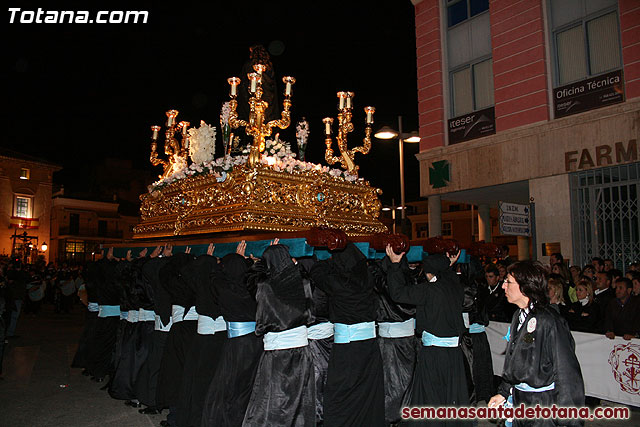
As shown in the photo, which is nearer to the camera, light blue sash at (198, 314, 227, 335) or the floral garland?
light blue sash at (198, 314, 227, 335)

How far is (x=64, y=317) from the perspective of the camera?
621 inches

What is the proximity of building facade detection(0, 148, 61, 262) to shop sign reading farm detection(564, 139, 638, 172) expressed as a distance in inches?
1323

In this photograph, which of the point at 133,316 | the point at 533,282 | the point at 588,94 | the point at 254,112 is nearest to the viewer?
the point at 533,282

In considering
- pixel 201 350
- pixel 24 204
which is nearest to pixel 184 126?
pixel 201 350

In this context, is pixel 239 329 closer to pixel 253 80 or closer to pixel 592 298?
pixel 253 80

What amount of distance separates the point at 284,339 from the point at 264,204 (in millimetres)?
1751

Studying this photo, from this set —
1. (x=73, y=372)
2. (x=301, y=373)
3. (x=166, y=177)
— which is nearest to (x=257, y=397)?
(x=301, y=373)

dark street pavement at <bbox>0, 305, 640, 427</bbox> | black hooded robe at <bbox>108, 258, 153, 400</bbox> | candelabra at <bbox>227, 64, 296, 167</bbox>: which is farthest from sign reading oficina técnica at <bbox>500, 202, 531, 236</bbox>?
black hooded robe at <bbox>108, 258, 153, 400</bbox>

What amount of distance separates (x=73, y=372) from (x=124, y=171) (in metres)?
40.5

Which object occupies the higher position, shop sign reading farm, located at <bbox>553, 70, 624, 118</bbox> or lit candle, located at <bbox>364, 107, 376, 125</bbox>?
shop sign reading farm, located at <bbox>553, 70, 624, 118</bbox>

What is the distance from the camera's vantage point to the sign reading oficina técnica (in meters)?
8.05

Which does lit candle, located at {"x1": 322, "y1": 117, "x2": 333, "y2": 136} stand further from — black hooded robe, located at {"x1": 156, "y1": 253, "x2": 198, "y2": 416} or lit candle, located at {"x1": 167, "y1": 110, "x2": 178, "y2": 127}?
black hooded robe, located at {"x1": 156, "y1": 253, "x2": 198, "y2": 416}

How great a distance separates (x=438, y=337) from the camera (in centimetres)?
433

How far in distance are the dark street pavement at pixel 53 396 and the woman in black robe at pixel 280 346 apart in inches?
67.9
